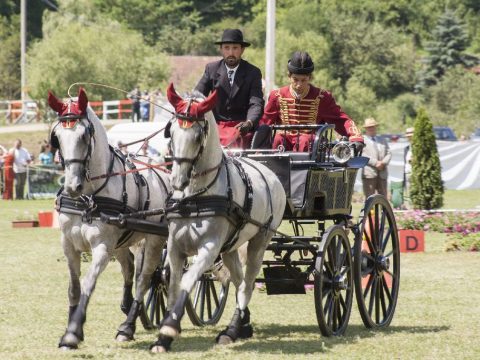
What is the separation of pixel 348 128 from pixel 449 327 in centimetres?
193

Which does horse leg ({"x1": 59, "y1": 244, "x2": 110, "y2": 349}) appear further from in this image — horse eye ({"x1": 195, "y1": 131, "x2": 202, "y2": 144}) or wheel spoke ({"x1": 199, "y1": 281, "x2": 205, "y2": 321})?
wheel spoke ({"x1": 199, "y1": 281, "x2": 205, "y2": 321})

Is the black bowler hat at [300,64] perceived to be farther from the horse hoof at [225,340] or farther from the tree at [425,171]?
the tree at [425,171]

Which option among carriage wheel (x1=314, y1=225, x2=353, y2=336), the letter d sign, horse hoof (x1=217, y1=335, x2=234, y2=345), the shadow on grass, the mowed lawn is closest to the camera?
the mowed lawn

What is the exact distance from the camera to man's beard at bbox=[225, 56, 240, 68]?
10703 mm

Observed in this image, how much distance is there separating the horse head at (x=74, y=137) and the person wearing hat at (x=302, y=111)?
2.34 meters

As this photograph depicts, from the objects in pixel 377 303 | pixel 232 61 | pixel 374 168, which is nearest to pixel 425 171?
pixel 374 168

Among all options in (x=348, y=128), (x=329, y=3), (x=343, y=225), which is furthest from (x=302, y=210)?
(x=329, y=3)

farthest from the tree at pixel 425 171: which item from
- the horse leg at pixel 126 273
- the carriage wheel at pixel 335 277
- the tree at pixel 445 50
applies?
the tree at pixel 445 50

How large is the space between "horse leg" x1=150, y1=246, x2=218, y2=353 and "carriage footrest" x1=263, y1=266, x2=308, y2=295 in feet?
4.31

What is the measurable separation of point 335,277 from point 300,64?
75.4 inches

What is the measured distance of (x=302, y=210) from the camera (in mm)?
10094

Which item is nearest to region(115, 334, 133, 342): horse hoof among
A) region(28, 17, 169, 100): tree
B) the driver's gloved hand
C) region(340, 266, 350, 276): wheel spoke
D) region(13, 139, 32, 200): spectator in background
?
region(340, 266, 350, 276): wheel spoke

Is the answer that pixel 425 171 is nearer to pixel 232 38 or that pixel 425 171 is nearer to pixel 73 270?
pixel 232 38

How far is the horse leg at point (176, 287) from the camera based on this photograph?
8.58 metres
